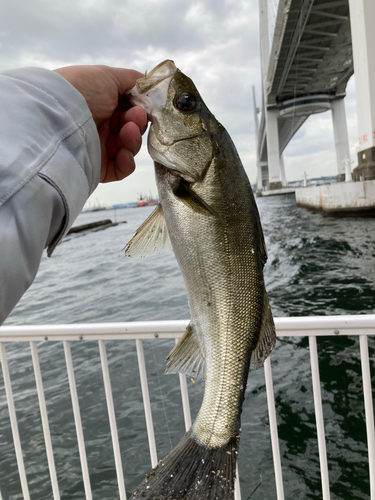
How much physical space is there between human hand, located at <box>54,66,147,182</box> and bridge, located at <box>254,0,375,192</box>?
17618 millimetres

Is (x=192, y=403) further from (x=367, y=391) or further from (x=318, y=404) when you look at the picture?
(x=367, y=391)

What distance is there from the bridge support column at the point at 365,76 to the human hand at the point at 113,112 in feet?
57.7

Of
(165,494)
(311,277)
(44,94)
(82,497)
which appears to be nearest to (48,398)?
(82,497)

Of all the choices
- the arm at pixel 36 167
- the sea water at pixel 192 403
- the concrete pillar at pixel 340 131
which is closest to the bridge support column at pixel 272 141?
the concrete pillar at pixel 340 131

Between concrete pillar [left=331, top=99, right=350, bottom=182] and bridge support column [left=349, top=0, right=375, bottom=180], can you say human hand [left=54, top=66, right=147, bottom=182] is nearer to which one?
bridge support column [left=349, top=0, right=375, bottom=180]

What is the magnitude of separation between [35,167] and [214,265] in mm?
583

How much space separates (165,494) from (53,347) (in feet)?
26.0

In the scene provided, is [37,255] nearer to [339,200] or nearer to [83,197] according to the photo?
[83,197]

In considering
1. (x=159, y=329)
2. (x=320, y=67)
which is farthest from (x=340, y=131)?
(x=159, y=329)

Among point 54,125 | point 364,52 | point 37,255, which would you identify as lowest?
point 37,255

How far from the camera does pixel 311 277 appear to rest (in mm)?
10891

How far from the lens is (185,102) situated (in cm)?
124

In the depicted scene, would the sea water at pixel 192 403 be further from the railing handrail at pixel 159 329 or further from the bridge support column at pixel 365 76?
the bridge support column at pixel 365 76

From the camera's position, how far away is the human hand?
1.29 m
